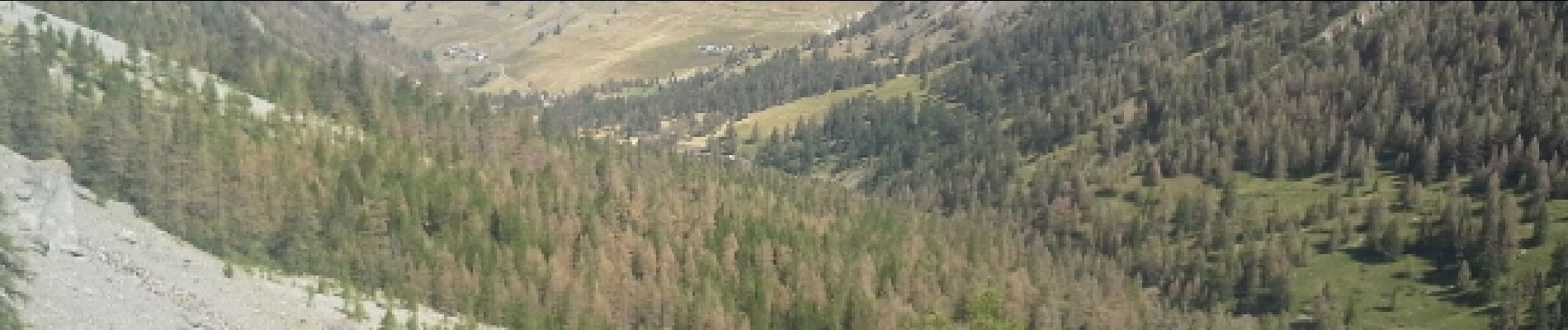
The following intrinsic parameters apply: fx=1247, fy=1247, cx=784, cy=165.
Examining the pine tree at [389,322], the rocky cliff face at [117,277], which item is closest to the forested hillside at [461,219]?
the rocky cliff face at [117,277]

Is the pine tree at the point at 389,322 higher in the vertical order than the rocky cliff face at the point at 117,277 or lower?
lower

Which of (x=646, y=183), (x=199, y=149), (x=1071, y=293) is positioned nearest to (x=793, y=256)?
(x=646, y=183)

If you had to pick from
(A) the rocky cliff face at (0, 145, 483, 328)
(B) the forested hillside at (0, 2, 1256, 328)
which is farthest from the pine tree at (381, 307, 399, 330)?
(B) the forested hillside at (0, 2, 1256, 328)

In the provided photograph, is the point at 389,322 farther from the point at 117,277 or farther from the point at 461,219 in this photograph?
the point at 461,219

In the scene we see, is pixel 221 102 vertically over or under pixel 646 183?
over

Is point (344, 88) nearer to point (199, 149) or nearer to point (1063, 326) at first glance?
point (199, 149)

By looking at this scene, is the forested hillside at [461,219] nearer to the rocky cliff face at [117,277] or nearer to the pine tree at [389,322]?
the rocky cliff face at [117,277]
